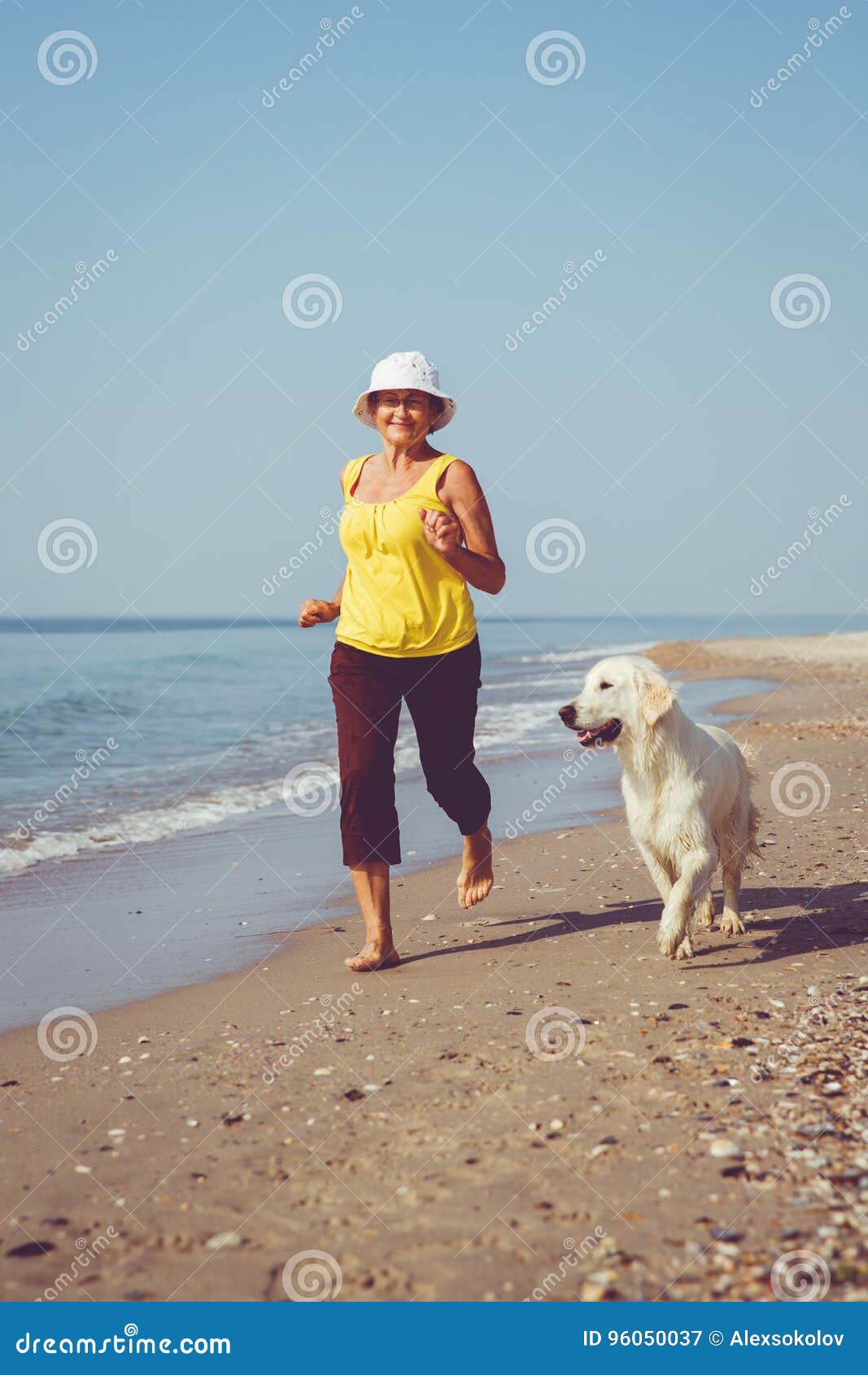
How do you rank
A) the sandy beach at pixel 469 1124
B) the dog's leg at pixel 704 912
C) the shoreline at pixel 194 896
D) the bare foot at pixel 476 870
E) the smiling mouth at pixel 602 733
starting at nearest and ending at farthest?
the sandy beach at pixel 469 1124
the smiling mouth at pixel 602 733
the dog's leg at pixel 704 912
the shoreline at pixel 194 896
the bare foot at pixel 476 870

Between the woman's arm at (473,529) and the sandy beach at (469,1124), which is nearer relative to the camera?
the sandy beach at (469,1124)

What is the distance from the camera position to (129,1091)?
3.69 meters

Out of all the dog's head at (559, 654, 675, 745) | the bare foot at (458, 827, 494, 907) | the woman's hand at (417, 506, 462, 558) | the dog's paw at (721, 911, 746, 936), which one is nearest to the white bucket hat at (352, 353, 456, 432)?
the woman's hand at (417, 506, 462, 558)

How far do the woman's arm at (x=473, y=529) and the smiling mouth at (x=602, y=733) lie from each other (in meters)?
0.73

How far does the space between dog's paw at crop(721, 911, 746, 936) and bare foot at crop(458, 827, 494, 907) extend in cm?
111

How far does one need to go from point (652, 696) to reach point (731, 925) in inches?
49.4

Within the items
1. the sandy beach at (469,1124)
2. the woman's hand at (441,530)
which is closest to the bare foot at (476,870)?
the sandy beach at (469,1124)

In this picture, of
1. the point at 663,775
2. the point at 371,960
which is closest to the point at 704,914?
the point at 663,775

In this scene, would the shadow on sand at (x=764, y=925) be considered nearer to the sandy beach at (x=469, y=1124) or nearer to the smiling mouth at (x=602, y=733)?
the sandy beach at (x=469, y=1124)

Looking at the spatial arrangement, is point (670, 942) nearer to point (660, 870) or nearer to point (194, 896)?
point (660, 870)

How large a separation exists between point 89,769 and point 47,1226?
9836 mm

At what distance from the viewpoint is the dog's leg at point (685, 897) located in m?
4.77

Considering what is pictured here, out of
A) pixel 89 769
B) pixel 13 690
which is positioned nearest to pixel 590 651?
pixel 13 690

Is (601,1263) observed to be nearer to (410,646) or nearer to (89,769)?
(410,646)
